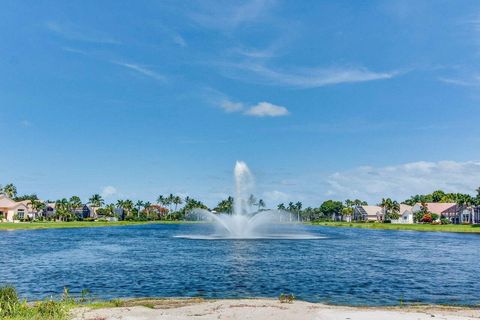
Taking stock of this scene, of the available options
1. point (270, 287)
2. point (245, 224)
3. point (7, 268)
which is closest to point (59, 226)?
point (245, 224)

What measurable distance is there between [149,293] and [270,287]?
10.4 meters

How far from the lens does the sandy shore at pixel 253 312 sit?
76.3 feet

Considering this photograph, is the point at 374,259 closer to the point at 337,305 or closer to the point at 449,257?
the point at 449,257

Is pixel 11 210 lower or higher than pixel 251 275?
higher

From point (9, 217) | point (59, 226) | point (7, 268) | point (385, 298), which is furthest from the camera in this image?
point (9, 217)

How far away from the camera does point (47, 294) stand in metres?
34.3

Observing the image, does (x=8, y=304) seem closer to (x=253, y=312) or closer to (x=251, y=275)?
(x=253, y=312)

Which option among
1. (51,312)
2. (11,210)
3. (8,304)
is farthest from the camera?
(11,210)

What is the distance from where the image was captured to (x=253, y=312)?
2452 cm

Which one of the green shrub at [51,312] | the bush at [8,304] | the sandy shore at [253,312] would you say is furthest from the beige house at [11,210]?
the green shrub at [51,312]

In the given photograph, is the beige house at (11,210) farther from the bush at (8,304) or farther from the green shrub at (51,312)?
the green shrub at (51,312)

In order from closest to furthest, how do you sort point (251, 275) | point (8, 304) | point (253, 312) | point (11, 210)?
point (8, 304) → point (253, 312) → point (251, 275) → point (11, 210)

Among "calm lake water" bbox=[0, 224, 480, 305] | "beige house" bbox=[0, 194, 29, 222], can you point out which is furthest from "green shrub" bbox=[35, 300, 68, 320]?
"beige house" bbox=[0, 194, 29, 222]

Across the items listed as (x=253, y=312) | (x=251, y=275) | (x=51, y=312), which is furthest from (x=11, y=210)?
(x=253, y=312)
